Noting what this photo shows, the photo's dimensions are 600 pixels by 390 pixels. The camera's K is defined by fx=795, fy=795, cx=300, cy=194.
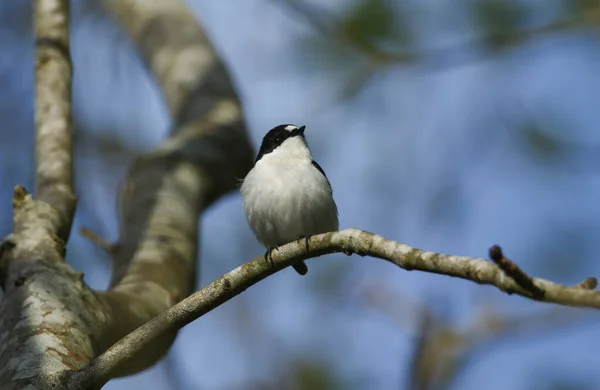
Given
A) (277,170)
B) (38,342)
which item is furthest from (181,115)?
(38,342)

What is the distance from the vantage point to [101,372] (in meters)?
3.18

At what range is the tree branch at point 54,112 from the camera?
4574mm

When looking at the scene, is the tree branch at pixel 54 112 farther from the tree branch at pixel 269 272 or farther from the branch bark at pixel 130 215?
the tree branch at pixel 269 272

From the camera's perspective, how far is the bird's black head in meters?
6.56

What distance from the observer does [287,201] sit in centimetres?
555

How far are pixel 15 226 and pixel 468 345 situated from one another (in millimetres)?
2456

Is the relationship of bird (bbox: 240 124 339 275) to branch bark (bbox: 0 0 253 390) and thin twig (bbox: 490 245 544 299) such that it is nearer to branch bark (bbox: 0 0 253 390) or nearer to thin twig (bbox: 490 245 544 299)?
branch bark (bbox: 0 0 253 390)

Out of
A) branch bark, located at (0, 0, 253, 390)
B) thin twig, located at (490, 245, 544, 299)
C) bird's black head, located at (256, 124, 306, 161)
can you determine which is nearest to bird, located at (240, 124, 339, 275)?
branch bark, located at (0, 0, 253, 390)

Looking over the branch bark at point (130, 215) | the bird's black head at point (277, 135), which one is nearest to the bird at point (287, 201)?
the branch bark at point (130, 215)

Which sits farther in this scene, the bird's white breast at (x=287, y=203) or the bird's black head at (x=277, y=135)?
the bird's black head at (x=277, y=135)

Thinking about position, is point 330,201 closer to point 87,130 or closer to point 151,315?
point 151,315

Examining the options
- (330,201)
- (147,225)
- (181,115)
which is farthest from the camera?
(181,115)

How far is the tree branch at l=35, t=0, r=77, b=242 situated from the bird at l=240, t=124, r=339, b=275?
1412 millimetres

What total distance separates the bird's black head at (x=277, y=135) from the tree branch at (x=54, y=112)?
183cm
